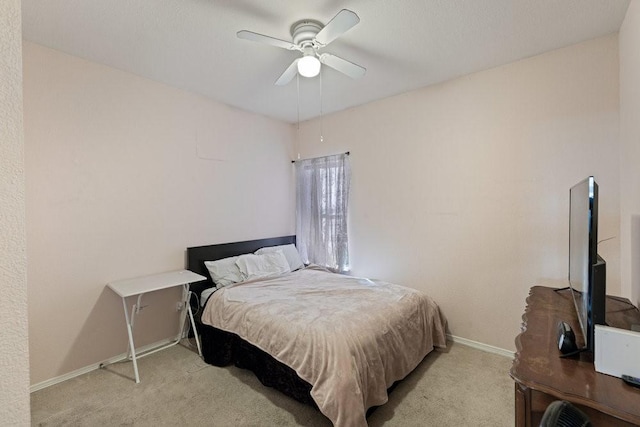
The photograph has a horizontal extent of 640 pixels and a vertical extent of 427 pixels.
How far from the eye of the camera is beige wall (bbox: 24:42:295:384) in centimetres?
222

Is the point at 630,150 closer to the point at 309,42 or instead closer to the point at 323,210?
the point at 309,42

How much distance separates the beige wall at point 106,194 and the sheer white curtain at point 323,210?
101 centimetres

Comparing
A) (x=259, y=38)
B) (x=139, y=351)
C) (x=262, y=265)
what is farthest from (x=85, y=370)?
(x=259, y=38)

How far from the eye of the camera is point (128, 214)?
105 inches

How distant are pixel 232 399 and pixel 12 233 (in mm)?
1958

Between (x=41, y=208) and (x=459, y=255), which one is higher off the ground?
(x=41, y=208)

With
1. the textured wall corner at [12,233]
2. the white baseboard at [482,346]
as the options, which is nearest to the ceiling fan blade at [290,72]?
the textured wall corner at [12,233]

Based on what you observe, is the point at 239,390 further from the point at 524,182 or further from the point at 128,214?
the point at 524,182

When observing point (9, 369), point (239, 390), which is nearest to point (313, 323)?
point (239, 390)

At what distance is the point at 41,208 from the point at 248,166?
1.98 m

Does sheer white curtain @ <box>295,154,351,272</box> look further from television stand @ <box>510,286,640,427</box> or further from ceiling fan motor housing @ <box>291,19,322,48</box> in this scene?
television stand @ <box>510,286,640,427</box>

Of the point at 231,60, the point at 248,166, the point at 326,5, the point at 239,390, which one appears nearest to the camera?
the point at 326,5

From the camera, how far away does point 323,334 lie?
1.84 m

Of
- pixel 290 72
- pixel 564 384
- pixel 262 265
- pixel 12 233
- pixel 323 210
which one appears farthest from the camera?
pixel 323 210
